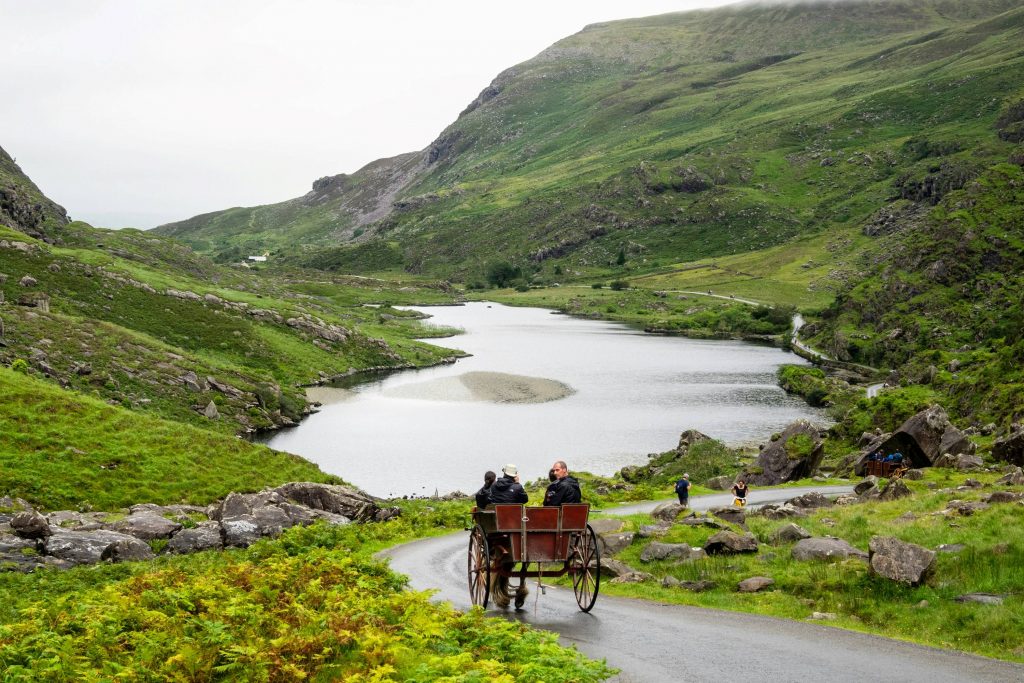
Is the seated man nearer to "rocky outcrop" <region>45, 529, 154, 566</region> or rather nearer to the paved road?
the paved road

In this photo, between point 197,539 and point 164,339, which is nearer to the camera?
point 197,539

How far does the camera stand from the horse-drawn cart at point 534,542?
19.0 m

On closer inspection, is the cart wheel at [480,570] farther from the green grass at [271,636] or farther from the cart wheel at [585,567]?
the cart wheel at [585,567]

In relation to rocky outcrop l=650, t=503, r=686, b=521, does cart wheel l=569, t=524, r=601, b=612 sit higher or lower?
higher

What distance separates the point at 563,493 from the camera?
781 inches

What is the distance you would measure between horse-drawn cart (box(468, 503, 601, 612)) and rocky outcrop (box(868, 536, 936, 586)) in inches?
282

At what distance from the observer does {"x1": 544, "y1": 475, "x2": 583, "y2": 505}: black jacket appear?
19.8m

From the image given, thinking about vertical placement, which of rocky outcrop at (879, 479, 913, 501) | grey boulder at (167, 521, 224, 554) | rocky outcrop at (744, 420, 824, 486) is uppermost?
rocky outcrop at (879, 479, 913, 501)

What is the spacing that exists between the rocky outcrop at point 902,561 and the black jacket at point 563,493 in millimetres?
7717

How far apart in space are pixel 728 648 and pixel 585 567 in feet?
13.6

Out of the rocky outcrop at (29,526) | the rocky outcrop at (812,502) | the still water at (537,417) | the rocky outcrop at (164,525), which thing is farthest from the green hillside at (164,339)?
the rocky outcrop at (812,502)

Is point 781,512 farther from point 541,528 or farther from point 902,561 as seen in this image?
point 541,528

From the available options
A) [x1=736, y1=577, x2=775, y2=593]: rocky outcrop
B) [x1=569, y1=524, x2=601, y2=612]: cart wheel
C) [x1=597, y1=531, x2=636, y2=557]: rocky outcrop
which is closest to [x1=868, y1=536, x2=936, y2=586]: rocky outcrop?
[x1=736, y1=577, x2=775, y2=593]: rocky outcrop

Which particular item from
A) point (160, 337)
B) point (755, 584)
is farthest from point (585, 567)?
point (160, 337)
